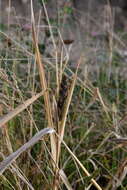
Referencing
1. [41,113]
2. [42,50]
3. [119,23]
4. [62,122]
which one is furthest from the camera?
[119,23]

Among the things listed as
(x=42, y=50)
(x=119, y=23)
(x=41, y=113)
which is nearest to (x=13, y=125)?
(x=41, y=113)

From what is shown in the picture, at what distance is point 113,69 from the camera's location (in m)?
1.96

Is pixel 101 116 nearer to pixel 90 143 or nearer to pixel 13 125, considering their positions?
pixel 90 143

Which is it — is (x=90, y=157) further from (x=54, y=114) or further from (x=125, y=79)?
(x=125, y=79)

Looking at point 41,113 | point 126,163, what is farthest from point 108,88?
point 126,163

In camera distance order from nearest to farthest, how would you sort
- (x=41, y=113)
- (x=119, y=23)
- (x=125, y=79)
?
(x=41, y=113)
(x=125, y=79)
(x=119, y=23)

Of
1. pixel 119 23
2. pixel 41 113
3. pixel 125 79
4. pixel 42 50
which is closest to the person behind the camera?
pixel 41 113

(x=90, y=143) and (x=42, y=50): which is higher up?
(x=42, y=50)

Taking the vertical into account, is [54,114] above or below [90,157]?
above

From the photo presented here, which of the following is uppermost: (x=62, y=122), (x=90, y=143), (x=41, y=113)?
(x=62, y=122)

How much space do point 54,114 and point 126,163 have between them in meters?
0.22

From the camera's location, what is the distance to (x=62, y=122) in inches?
36.6

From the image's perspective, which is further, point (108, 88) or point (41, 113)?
point (108, 88)

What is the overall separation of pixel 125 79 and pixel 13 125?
2.52 feet
